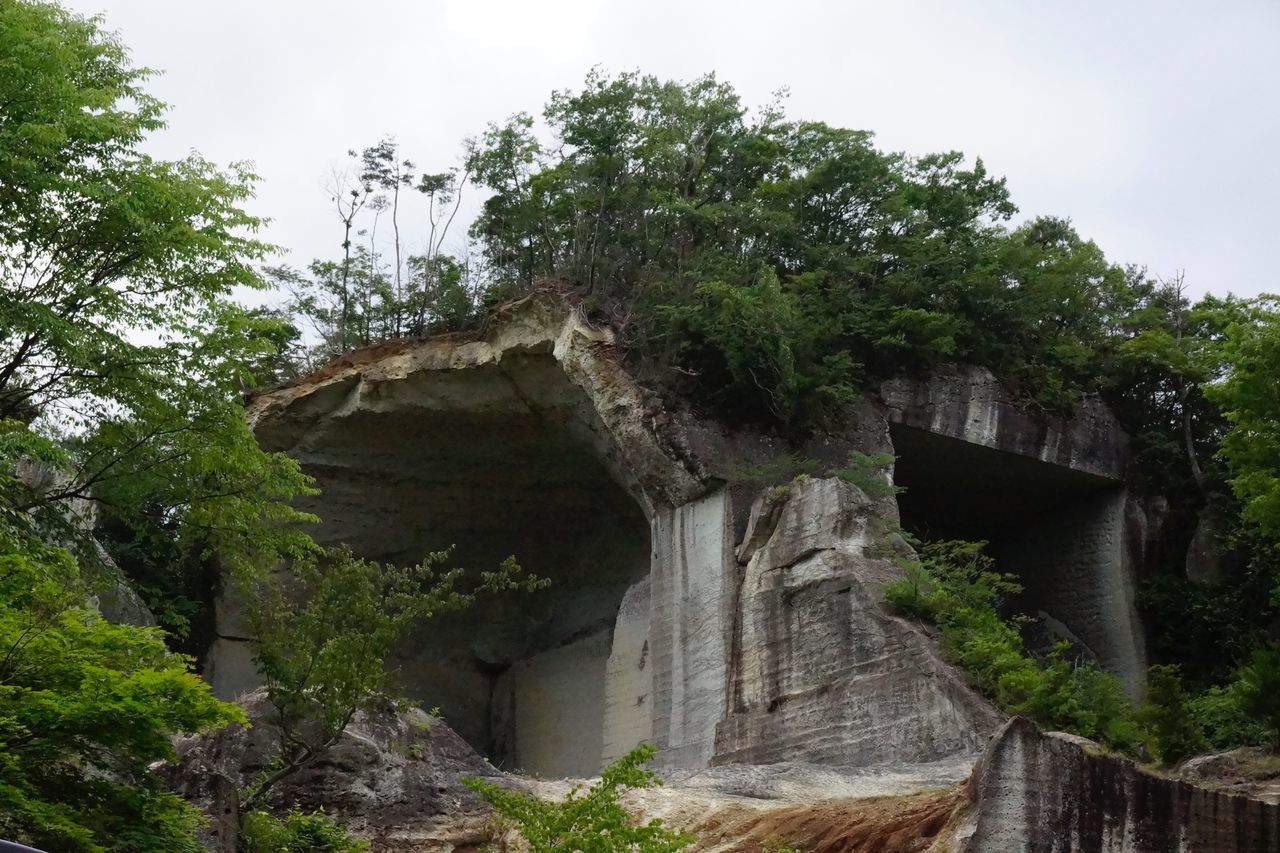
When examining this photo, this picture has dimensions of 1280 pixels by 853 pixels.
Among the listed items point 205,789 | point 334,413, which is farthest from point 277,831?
point 334,413

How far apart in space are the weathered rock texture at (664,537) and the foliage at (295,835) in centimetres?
607

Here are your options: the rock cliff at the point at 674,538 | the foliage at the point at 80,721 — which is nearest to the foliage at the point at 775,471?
the rock cliff at the point at 674,538

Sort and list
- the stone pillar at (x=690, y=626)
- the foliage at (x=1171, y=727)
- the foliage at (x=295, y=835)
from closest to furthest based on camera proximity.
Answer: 1. the foliage at (x=295, y=835)
2. the foliage at (x=1171, y=727)
3. the stone pillar at (x=690, y=626)

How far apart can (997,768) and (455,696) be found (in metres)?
19.4

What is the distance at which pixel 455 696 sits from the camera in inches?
1170

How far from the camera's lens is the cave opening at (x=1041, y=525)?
85.0 ft

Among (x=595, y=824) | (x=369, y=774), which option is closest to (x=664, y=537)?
(x=369, y=774)

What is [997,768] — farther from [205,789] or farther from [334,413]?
[334,413]

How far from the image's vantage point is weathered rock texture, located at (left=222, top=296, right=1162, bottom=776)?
2036 cm

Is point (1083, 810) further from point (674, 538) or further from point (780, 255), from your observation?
point (780, 255)

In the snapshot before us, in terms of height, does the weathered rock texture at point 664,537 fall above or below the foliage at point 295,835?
above

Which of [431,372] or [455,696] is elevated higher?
[431,372]

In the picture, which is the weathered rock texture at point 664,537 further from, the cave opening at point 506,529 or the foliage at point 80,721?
the foliage at point 80,721

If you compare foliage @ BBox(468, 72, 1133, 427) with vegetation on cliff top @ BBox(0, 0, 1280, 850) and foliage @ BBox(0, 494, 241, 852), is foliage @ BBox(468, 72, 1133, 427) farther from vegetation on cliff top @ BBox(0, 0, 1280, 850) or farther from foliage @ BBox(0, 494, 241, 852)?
foliage @ BBox(0, 494, 241, 852)
